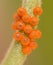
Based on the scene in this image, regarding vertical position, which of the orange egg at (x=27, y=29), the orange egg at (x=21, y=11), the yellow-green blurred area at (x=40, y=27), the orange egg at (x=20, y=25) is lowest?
the orange egg at (x=27, y=29)

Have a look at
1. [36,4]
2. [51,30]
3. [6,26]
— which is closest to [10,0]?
[6,26]

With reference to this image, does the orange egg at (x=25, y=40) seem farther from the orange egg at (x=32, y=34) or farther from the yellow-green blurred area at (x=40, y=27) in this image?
the yellow-green blurred area at (x=40, y=27)

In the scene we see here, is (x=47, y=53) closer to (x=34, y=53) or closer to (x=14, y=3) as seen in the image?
(x=34, y=53)

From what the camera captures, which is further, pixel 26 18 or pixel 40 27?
pixel 40 27

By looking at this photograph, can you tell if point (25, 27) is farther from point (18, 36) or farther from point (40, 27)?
point (40, 27)

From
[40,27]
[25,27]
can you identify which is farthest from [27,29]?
[40,27]

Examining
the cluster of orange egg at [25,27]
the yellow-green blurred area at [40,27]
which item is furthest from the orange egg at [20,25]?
the yellow-green blurred area at [40,27]
